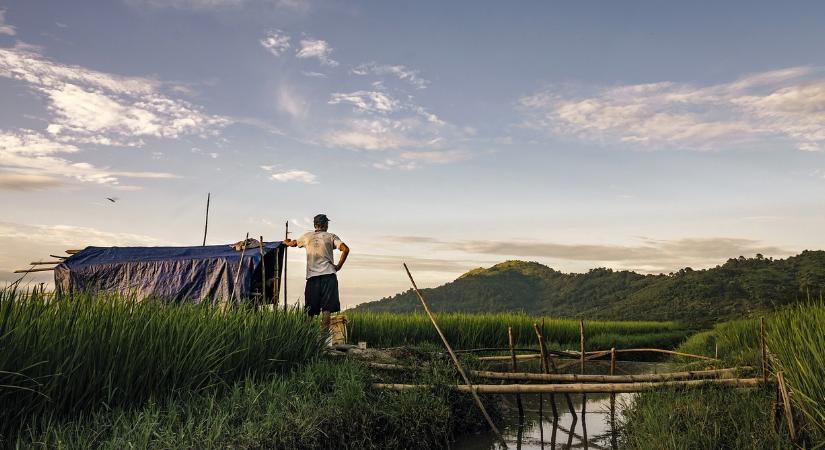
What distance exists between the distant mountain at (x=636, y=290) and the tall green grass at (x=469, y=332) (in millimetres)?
3801

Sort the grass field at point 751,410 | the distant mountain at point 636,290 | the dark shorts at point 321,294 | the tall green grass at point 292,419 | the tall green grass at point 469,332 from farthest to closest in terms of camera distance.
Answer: the distant mountain at point 636,290 → the tall green grass at point 469,332 → the dark shorts at point 321,294 → the grass field at point 751,410 → the tall green grass at point 292,419

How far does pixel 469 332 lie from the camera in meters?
15.3

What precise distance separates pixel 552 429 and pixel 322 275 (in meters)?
3.80

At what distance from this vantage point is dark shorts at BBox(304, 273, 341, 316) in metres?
9.17

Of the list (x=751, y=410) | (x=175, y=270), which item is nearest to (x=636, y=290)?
(x=175, y=270)

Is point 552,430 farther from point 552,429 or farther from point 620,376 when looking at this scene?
point 620,376

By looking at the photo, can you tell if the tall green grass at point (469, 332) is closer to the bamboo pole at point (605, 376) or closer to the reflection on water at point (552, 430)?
the reflection on water at point (552, 430)

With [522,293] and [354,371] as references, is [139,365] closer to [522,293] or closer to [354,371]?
A: [354,371]

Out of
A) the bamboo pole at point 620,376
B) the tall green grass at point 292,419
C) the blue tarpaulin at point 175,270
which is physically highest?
the blue tarpaulin at point 175,270

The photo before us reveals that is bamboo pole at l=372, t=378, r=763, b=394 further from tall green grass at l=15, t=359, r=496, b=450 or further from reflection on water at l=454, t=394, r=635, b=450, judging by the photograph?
reflection on water at l=454, t=394, r=635, b=450

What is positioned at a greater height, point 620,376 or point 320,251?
point 320,251

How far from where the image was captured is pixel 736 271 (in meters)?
48.0

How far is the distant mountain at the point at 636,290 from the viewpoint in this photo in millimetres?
39062

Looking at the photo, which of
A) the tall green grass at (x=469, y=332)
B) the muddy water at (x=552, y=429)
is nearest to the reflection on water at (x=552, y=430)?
the muddy water at (x=552, y=429)
